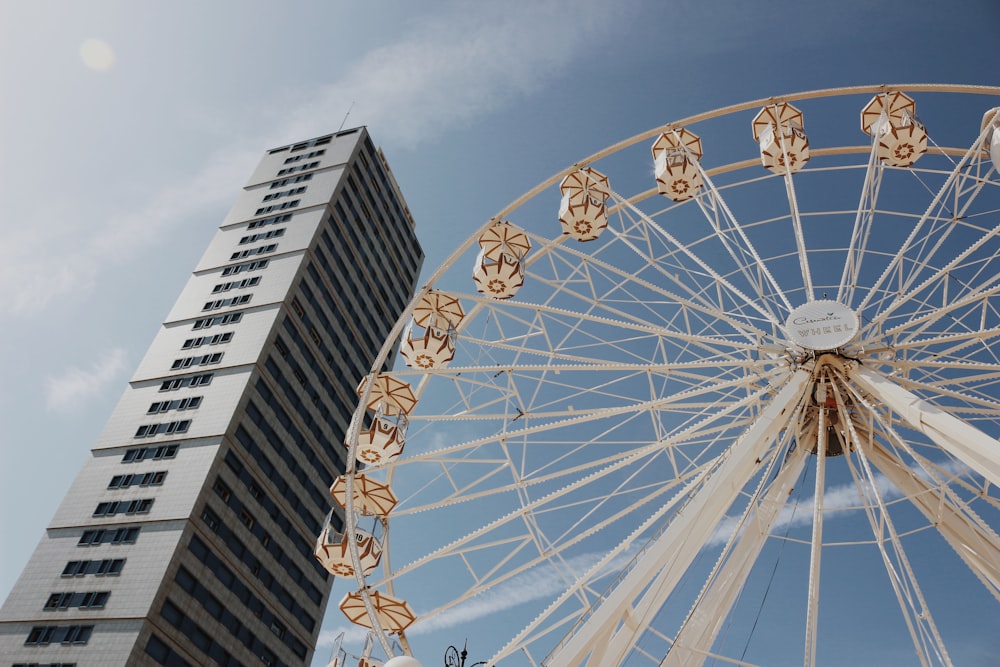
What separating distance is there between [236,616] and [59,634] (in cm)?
986

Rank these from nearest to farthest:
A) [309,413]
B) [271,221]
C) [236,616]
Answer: [236,616], [309,413], [271,221]

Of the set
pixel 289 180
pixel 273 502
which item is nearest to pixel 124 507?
pixel 273 502

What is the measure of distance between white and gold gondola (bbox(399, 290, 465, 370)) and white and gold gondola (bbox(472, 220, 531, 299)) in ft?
2.64

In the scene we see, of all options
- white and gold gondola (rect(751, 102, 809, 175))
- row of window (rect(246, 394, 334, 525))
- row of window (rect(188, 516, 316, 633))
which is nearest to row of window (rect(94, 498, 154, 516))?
row of window (rect(188, 516, 316, 633))

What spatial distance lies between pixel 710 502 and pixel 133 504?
46265mm

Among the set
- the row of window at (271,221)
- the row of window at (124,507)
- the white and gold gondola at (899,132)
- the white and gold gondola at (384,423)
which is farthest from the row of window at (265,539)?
the white and gold gondola at (899,132)

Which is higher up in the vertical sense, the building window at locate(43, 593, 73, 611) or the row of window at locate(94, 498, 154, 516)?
the row of window at locate(94, 498, 154, 516)

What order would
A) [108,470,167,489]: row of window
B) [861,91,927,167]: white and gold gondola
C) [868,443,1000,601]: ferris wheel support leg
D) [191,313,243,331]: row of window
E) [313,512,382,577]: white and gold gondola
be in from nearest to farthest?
1. [868,443,1000,601]: ferris wheel support leg
2. [313,512,382,577]: white and gold gondola
3. [861,91,927,167]: white and gold gondola
4. [108,470,167,489]: row of window
5. [191,313,243,331]: row of window

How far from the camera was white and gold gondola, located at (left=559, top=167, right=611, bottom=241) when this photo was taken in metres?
18.4

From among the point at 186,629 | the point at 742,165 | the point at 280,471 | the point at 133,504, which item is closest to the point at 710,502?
the point at 742,165

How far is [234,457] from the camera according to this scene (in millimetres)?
53750

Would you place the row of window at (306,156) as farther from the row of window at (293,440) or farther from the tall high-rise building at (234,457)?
the row of window at (293,440)

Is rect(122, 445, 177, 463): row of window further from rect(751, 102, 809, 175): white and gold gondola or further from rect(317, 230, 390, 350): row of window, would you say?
rect(751, 102, 809, 175): white and gold gondola

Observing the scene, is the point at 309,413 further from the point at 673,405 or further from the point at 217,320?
the point at 673,405
